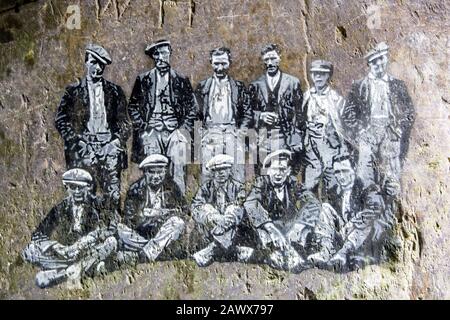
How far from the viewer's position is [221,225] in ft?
17.4

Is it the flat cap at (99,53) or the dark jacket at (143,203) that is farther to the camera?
the flat cap at (99,53)

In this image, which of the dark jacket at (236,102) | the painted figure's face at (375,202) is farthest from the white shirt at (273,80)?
the painted figure's face at (375,202)

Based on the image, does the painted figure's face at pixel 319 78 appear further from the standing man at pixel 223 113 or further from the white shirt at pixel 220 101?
the white shirt at pixel 220 101

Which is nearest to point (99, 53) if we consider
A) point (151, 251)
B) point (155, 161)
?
point (155, 161)

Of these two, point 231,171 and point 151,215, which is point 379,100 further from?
point 151,215

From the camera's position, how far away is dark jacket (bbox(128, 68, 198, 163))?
5.43 meters

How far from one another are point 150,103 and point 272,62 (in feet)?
3.05

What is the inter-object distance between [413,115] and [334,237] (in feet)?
3.39

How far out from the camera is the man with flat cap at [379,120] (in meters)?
5.32

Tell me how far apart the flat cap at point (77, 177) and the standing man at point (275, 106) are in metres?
1.25

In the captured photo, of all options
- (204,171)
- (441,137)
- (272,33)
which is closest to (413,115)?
(441,137)

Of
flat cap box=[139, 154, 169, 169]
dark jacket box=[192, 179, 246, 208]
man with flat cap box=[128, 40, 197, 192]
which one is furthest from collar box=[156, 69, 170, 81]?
dark jacket box=[192, 179, 246, 208]

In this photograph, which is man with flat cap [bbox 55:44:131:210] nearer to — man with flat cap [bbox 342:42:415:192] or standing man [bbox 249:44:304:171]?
standing man [bbox 249:44:304:171]
